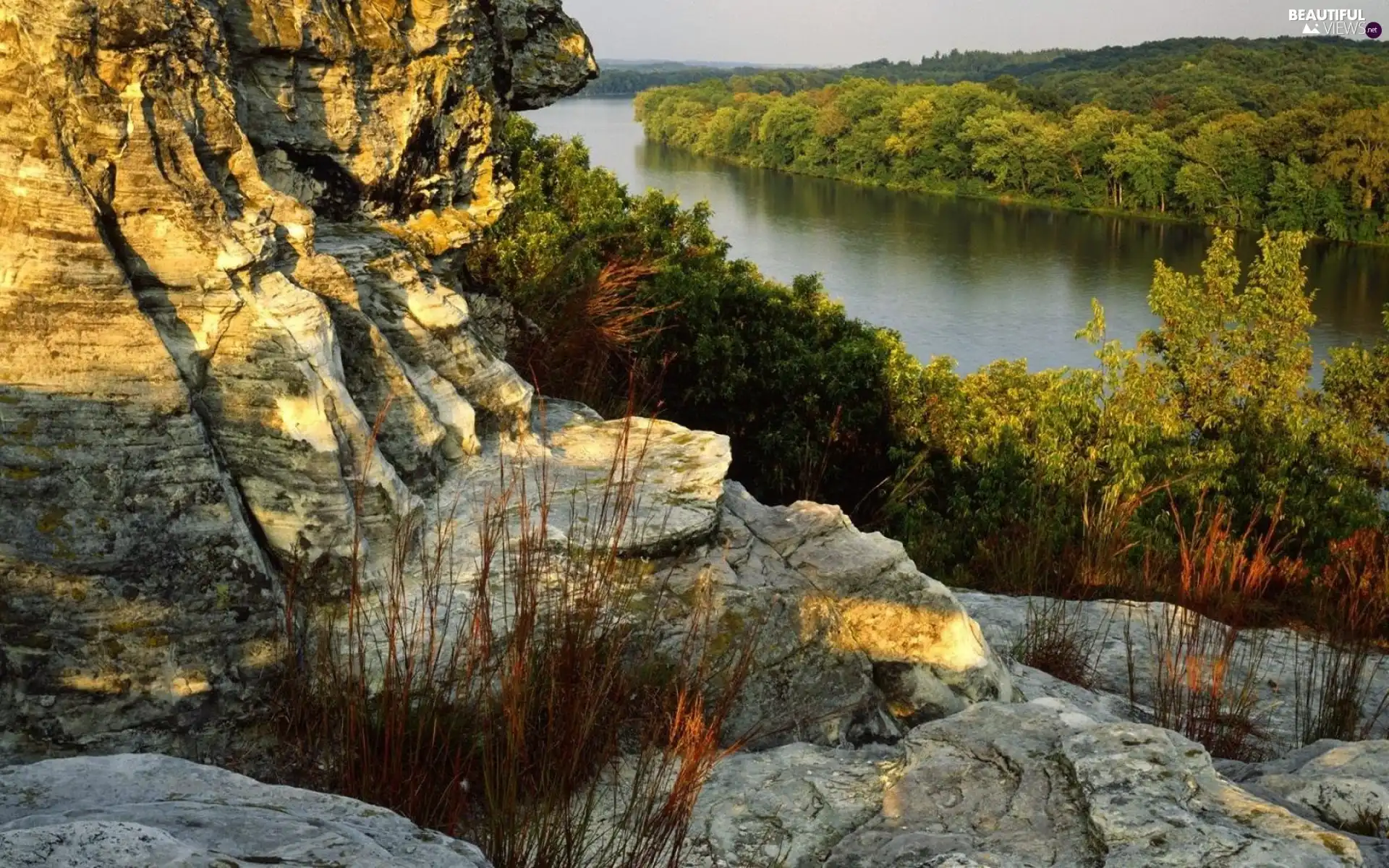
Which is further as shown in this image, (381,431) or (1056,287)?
(1056,287)

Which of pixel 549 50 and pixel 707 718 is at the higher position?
pixel 549 50

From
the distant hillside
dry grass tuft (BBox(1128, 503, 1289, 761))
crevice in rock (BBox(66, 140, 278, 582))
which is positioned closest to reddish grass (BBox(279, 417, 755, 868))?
crevice in rock (BBox(66, 140, 278, 582))

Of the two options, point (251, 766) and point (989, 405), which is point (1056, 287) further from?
point (251, 766)

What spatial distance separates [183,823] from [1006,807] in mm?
2248

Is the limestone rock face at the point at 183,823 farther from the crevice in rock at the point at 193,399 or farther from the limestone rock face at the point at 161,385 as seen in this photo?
the crevice in rock at the point at 193,399

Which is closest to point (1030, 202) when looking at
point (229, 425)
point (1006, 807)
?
point (229, 425)

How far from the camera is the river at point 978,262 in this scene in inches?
1351

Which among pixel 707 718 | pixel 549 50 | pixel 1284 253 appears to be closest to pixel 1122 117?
pixel 1284 253

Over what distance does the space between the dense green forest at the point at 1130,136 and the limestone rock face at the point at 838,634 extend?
5393 centimetres

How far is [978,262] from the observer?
4659cm

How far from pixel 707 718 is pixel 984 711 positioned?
95cm

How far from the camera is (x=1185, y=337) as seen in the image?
760 inches

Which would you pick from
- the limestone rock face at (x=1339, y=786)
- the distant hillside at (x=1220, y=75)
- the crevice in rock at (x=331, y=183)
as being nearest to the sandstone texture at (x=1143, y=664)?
the limestone rock face at (x=1339, y=786)

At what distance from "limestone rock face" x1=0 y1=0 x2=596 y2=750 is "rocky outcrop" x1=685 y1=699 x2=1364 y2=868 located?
5.37 ft
